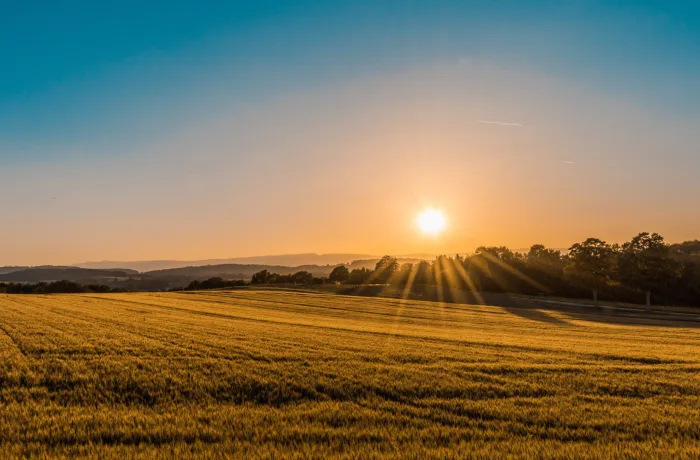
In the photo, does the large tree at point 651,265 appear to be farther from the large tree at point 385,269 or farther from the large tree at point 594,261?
the large tree at point 385,269

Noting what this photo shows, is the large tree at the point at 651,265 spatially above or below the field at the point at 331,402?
above

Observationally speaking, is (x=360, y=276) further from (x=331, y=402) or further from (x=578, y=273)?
(x=331, y=402)

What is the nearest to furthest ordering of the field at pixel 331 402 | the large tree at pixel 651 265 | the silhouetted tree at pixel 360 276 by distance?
the field at pixel 331 402 < the large tree at pixel 651 265 < the silhouetted tree at pixel 360 276

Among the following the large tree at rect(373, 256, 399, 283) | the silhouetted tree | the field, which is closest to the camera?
the field

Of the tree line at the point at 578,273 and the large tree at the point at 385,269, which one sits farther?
the large tree at the point at 385,269

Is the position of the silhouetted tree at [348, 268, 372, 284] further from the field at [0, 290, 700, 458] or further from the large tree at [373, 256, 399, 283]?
the field at [0, 290, 700, 458]

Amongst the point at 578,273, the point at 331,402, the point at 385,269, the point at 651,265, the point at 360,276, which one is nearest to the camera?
the point at 331,402

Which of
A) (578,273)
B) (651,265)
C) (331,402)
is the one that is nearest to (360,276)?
(578,273)

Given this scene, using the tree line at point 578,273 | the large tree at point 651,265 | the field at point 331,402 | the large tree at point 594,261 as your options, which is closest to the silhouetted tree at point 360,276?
the tree line at point 578,273

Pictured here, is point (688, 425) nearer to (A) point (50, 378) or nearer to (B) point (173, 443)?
(B) point (173, 443)

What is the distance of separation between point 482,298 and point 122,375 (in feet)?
246

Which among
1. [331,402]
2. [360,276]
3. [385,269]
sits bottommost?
[331,402]

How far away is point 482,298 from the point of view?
8044 centimetres

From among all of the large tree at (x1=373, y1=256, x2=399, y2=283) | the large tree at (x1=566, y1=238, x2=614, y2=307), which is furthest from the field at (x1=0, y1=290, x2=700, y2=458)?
the large tree at (x1=373, y1=256, x2=399, y2=283)
